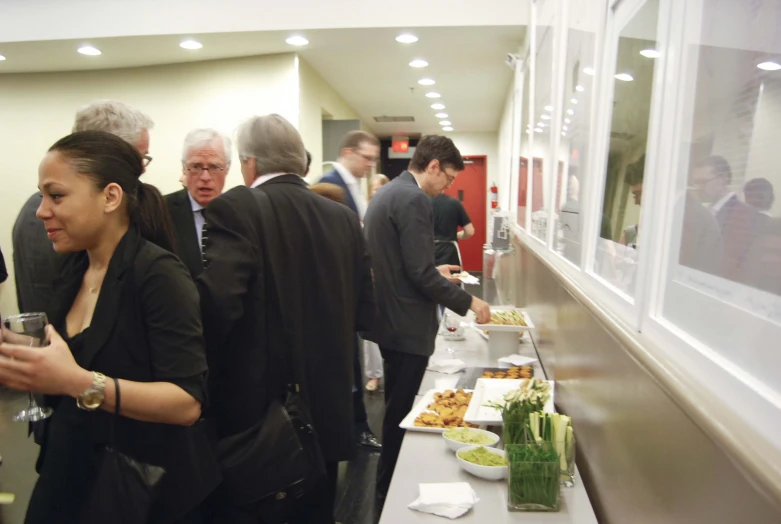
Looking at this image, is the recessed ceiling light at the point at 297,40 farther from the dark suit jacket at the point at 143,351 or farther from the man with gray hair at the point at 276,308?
the dark suit jacket at the point at 143,351

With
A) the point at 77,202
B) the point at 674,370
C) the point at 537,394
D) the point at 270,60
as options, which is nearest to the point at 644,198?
the point at 674,370

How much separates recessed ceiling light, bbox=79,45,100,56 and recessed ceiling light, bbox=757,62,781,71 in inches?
214

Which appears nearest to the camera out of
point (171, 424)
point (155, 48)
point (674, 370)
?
point (674, 370)

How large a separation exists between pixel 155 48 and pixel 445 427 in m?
4.53

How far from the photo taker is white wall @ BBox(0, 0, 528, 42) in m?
4.46

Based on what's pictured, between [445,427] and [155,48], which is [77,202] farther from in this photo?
[155,48]

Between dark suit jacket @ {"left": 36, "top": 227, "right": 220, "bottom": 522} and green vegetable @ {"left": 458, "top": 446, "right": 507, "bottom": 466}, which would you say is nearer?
dark suit jacket @ {"left": 36, "top": 227, "right": 220, "bottom": 522}

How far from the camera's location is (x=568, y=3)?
231 cm

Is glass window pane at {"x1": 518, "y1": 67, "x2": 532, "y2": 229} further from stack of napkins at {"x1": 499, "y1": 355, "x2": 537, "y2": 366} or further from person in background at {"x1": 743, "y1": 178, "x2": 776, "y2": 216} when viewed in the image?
person in background at {"x1": 743, "y1": 178, "x2": 776, "y2": 216}

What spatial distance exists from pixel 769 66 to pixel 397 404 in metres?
2.16

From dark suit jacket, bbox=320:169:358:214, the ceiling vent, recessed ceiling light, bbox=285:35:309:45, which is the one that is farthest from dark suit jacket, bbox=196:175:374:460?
the ceiling vent

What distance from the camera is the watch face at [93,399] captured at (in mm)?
1124

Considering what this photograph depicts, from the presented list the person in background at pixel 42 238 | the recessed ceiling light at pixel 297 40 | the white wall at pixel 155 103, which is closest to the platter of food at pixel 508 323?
the person in background at pixel 42 238

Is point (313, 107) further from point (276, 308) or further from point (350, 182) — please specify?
point (276, 308)
